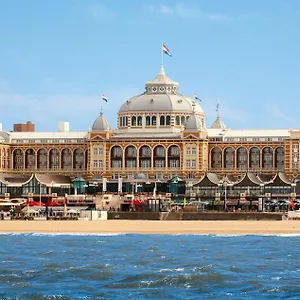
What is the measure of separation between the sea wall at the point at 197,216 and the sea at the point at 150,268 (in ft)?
104

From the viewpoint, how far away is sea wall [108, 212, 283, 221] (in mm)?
173250

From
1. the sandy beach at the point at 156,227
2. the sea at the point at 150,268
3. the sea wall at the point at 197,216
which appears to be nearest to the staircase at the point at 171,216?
the sea wall at the point at 197,216

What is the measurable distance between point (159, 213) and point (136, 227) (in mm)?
19988

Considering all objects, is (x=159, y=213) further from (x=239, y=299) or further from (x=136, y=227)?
(x=239, y=299)

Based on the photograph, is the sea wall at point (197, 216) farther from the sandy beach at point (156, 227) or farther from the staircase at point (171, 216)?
the sandy beach at point (156, 227)

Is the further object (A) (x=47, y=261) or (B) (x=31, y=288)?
(A) (x=47, y=261)

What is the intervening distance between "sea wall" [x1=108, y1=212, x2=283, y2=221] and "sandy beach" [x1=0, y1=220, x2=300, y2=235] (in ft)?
23.2

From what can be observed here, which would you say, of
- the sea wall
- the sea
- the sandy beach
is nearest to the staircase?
the sea wall

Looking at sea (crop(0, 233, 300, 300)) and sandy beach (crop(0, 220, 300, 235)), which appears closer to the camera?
sea (crop(0, 233, 300, 300))

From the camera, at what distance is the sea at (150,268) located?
90688mm

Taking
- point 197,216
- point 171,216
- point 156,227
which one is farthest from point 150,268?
point 171,216

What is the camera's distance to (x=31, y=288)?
9231 centimetres

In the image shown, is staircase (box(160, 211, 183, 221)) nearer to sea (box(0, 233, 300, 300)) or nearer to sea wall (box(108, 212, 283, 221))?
sea wall (box(108, 212, 283, 221))

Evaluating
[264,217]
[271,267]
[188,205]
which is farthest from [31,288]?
[188,205]
